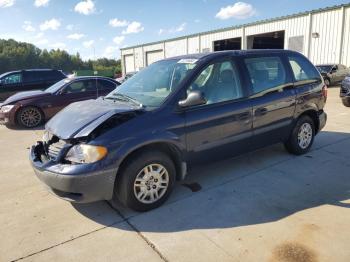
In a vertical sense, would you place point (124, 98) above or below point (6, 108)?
above

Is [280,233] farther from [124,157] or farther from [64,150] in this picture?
[64,150]

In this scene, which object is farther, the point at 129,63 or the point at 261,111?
the point at 129,63

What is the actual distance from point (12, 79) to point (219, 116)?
38.3ft

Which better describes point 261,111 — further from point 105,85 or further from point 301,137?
point 105,85

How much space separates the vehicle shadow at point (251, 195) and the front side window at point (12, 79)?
10962mm

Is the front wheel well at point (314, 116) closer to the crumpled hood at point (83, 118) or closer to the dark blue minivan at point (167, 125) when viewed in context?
the dark blue minivan at point (167, 125)

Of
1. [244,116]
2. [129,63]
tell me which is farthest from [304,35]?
[129,63]

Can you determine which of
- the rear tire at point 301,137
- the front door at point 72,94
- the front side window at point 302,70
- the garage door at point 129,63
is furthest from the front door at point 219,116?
the garage door at point 129,63

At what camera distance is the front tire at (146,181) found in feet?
11.2

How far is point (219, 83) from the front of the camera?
4184 millimetres

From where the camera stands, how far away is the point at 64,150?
3314mm

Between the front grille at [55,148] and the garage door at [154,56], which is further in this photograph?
the garage door at [154,56]

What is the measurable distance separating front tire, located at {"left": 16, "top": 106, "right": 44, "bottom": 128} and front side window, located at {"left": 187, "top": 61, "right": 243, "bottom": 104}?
6.85 m

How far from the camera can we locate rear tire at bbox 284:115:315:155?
522cm
